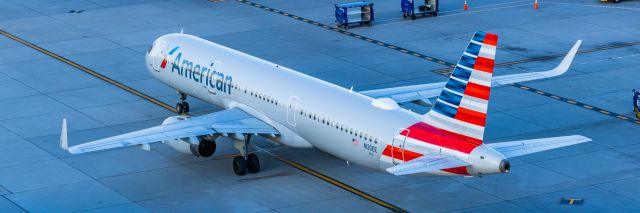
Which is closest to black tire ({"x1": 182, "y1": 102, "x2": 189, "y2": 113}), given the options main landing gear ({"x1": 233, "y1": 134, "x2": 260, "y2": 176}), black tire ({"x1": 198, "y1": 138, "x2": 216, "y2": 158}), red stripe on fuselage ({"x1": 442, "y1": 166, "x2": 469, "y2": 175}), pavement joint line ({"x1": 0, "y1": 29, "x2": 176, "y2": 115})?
pavement joint line ({"x1": 0, "y1": 29, "x2": 176, "y2": 115})

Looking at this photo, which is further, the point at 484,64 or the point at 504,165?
the point at 504,165

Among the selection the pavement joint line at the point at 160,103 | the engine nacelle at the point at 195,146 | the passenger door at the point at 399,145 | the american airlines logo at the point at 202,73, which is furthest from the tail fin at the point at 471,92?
the american airlines logo at the point at 202,73

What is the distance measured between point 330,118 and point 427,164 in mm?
7473

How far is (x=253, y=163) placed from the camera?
54.2 metres

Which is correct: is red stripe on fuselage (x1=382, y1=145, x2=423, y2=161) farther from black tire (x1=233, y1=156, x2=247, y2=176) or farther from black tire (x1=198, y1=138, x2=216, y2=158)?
black tire (x1=198, y1=138, x2=216, y2=158)

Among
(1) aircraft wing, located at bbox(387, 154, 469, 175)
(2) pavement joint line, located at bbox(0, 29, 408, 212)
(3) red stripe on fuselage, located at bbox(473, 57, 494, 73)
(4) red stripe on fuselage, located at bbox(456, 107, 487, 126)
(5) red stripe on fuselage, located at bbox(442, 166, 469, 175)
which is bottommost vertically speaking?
(2) pavement joint line, located at bbox(0, 29, 408, 212)

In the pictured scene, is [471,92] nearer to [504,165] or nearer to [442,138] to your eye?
[442,138]

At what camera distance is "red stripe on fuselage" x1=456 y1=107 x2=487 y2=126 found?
45156 mm

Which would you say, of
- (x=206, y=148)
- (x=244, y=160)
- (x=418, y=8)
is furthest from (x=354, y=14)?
(x=244, y=160)

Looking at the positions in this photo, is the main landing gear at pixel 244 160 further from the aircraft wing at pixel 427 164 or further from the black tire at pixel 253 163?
the aircraft wing at pixel 427 164

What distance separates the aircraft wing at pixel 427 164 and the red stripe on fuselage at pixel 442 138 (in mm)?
442

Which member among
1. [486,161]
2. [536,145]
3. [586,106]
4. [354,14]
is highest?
[536,145]

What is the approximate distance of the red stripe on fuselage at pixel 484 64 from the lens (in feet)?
144

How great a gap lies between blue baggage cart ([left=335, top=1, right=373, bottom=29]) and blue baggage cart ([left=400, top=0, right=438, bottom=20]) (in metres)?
2.32
